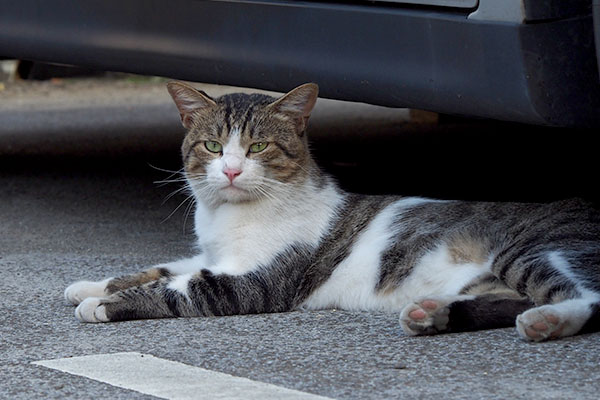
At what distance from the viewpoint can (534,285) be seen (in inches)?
134

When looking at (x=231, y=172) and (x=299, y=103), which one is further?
(x=299, y=103)

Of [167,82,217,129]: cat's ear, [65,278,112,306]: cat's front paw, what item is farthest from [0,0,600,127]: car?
[65,278,112,306]: cat's front paw

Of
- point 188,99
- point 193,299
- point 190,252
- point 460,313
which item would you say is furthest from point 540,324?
point 190,252

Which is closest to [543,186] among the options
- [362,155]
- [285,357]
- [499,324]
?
[362,155]

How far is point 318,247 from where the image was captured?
396cm

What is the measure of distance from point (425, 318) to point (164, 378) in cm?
86

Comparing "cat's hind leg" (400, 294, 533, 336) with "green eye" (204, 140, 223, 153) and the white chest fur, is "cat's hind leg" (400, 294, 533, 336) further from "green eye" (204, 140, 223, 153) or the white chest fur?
"green eye" (204, 140, 223, 153)

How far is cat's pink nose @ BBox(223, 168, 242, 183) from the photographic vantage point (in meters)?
3.88

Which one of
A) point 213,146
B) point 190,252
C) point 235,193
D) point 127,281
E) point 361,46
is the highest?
point 361,46

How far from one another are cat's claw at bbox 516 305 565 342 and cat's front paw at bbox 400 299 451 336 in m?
0.26

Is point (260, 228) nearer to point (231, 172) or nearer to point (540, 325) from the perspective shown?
point (231, 172)

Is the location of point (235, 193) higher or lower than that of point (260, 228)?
higher

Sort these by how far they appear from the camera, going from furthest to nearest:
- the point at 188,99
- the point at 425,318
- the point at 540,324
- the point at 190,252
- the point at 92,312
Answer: the point at 190,252 < the point at 188,99 < the point at 92,312 < the point at 425,318 < the point at 540,324

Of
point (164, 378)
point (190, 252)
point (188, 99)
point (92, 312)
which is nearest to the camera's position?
point (164, 378)
